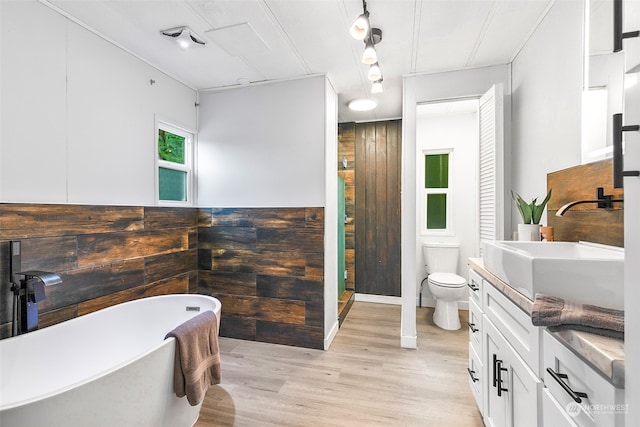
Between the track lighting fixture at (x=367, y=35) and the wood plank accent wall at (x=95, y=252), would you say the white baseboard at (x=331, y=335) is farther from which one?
the track lighting fixture at (x=367, y=35)

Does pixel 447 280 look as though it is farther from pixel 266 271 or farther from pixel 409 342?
pixel 266 271

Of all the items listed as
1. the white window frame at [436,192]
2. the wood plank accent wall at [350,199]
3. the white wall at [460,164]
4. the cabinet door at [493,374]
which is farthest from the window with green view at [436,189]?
the cabinet door at [493,374]

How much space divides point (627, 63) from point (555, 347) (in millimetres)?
742

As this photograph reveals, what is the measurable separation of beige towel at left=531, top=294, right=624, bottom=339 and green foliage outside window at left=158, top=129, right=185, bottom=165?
2.90 meters

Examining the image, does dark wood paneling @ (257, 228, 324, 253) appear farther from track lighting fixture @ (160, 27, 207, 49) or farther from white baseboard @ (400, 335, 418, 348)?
track lighting fixture @ (160, 27, 207, 49)

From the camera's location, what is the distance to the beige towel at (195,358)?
143cm

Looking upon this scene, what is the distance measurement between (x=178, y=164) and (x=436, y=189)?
3.14 metres

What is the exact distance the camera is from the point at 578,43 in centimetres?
149

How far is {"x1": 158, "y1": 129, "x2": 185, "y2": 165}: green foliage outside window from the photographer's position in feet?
8.57

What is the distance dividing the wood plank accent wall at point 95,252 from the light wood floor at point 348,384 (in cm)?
99

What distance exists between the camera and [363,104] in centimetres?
324

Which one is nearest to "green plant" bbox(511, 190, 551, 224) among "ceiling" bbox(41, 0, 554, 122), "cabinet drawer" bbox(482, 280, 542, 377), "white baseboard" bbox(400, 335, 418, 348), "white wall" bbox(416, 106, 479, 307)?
"cabinet drawer" bbox(482, 280, 542, 377)

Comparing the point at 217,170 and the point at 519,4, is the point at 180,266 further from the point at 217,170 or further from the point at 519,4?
the point at 519,4

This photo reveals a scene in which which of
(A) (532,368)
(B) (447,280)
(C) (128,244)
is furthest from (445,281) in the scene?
(C) (128,244)
